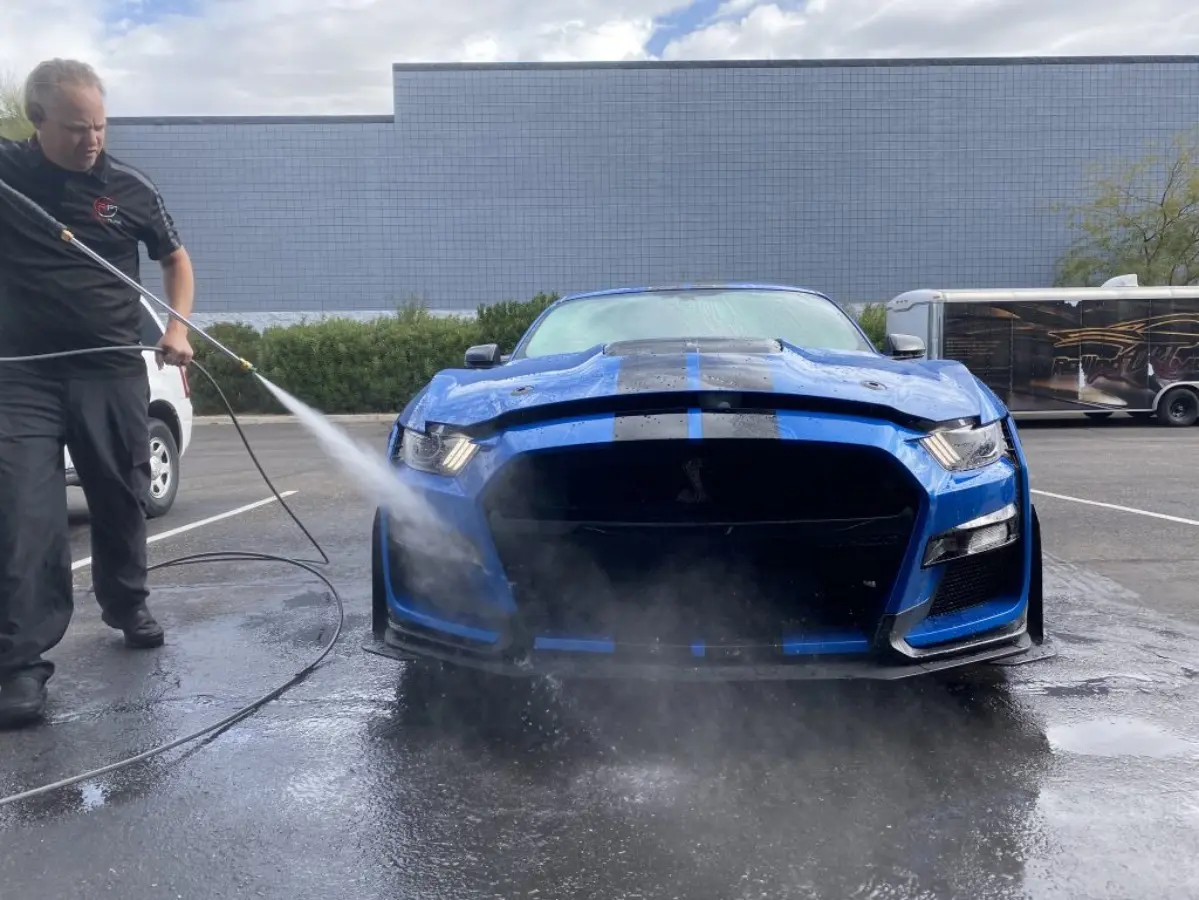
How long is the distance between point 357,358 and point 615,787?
17.7 meters

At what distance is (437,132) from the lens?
23.5 metres

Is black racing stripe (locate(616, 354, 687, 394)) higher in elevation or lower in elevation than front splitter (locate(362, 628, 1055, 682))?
higher

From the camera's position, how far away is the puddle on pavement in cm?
279

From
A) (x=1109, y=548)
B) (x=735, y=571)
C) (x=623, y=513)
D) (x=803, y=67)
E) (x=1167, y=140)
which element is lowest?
(x=1109, y=548)

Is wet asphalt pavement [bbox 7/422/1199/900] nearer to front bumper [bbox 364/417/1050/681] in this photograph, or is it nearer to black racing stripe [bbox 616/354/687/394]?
front bumper [bbox 364/417/1050/681]

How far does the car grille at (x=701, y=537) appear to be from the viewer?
2.66 meters

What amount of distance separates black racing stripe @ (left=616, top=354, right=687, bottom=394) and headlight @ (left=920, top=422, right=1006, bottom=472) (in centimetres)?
70

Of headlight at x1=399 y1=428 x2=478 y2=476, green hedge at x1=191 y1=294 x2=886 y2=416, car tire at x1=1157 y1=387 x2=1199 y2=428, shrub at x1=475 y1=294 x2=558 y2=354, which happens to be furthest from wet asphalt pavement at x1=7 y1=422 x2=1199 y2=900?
green hedge at x1=191 y1=294 x2=886 y2=416

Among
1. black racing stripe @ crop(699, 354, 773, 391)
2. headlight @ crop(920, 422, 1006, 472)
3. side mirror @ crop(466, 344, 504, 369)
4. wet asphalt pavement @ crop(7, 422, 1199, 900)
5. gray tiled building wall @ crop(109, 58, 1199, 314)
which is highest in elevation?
gray tiled building wall @ crop(109, 58, 1199, 314)

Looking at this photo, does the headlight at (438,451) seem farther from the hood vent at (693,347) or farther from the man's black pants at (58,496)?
the man's black pants at (58,496)

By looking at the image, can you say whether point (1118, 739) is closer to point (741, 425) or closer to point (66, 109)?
point (741, 425)

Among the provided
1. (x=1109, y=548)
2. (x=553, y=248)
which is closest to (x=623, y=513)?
(x=1109, y=548)

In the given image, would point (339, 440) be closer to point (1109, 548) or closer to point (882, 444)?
point (882, 444)

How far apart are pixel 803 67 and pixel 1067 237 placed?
746cm
